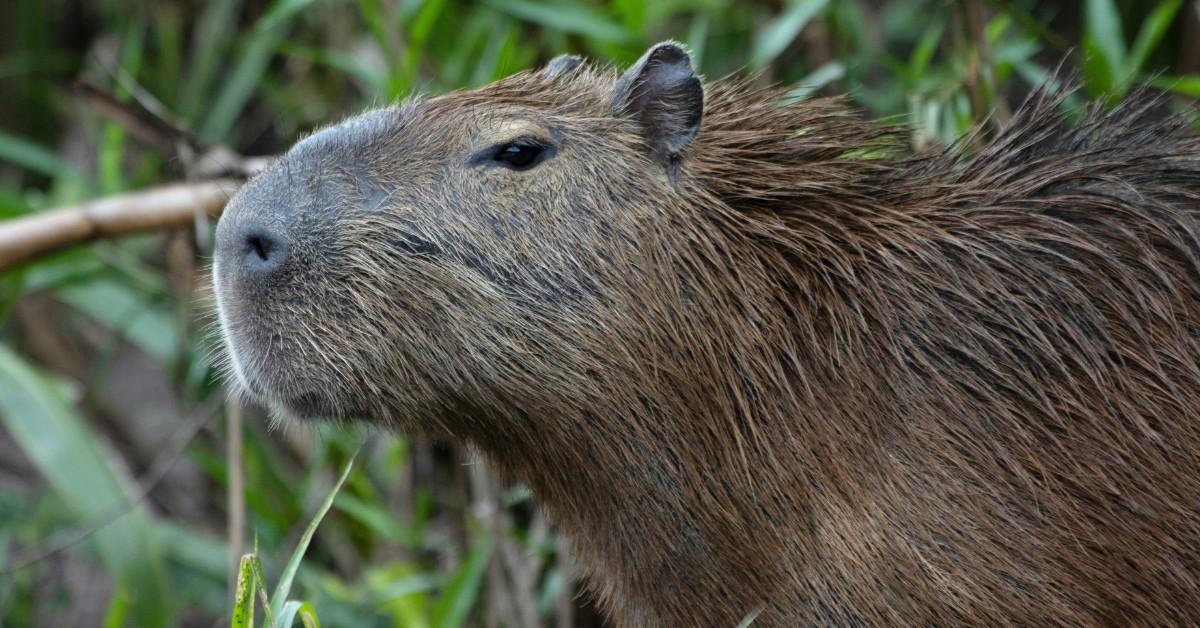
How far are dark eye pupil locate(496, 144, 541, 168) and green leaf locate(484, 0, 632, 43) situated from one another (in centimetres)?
154

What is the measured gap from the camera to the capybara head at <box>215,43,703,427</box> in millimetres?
2688

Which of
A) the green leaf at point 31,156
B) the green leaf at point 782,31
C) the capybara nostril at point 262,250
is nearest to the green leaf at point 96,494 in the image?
the green leaf at point 31,156

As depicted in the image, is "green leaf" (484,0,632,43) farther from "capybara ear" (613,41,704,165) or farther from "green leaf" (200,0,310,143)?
"green leaf" (200,0,310,143)

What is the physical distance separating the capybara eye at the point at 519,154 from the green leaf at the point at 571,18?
154cm

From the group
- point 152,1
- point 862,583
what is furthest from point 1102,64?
point 152,1

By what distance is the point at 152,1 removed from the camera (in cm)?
656

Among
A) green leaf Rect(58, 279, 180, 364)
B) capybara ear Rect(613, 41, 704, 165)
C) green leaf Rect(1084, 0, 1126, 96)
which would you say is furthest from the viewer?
green leaf Rect(58, 279, 180, 364)

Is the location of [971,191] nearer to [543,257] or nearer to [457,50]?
[543,257]

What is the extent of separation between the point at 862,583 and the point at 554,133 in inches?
39.5

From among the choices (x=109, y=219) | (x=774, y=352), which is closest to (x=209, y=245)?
(x=109, y=219)

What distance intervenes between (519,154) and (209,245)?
1797 millimetres

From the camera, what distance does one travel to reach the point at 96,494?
411 cm

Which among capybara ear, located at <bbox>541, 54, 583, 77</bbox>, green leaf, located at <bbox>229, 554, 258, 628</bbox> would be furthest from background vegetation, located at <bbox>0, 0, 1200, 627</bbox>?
green leaf, located at <bbox>229, 554, 258, 628</bbox>

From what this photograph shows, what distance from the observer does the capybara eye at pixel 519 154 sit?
9.05 ft
